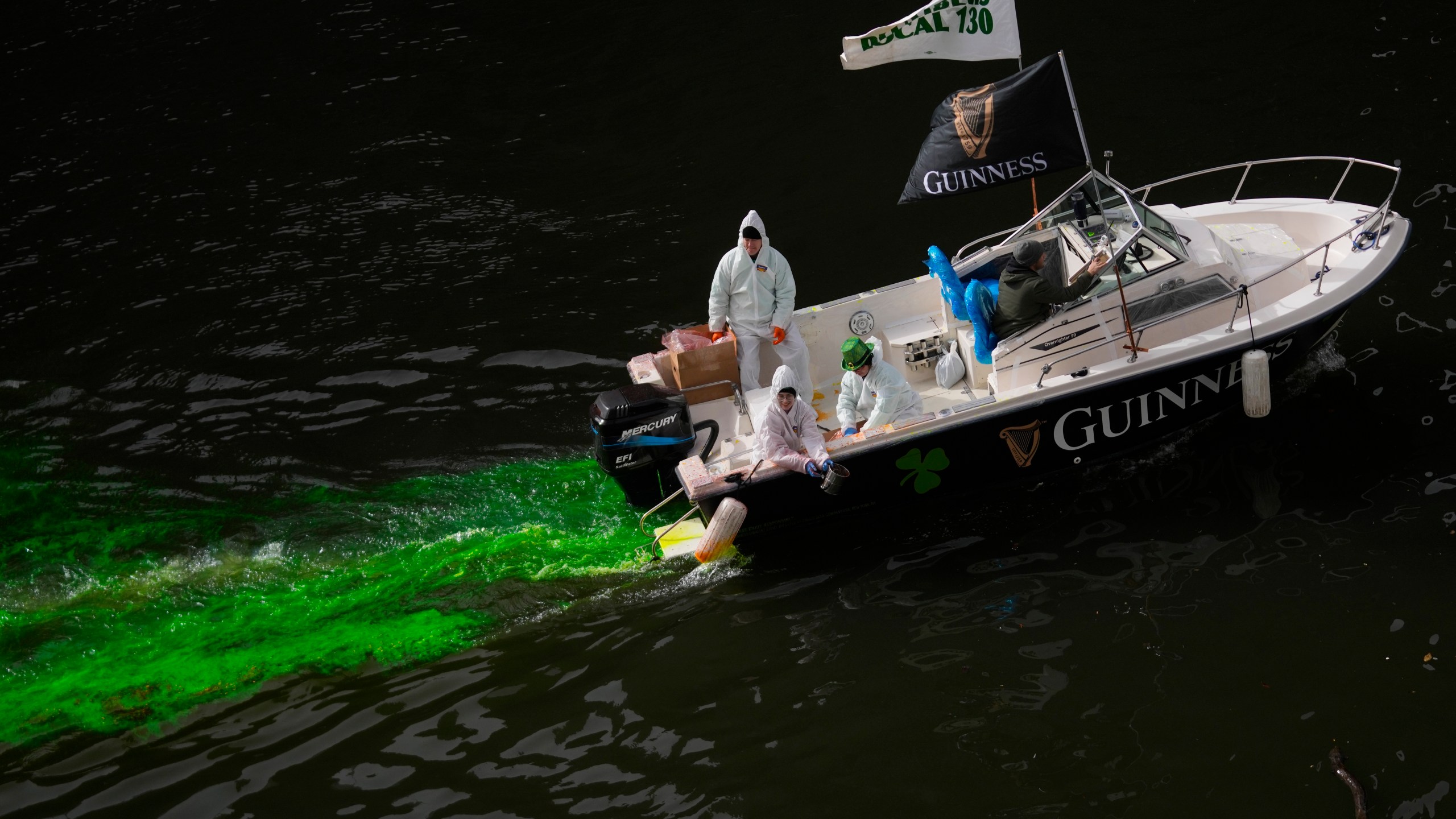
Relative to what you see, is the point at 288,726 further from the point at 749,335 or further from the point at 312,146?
the point at 312,146

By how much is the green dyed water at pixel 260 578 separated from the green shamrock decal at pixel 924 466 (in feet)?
6.73

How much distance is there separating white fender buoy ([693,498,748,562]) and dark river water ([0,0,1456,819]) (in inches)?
14.9

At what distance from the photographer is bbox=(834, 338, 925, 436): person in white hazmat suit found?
7691mm

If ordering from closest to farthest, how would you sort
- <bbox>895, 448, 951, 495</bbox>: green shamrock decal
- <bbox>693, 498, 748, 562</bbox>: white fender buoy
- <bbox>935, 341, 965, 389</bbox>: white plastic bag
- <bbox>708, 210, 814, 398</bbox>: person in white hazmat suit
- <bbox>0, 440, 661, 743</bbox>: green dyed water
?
<bbox>0, 440, 661, 743</bbox>: green dyed water < <bbox>693, 498, 748, 562</bbox>: white fender buoy < <bbox>895, 448, 951, 495</bbox>: green shamrock decal < <bbox>708, 210, 814, 398</bbox>: person in white hazmat suit < <bbox>935, 341, 965, 389</bbox>: white plastic bag

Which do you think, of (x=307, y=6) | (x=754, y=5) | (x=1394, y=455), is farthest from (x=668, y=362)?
(x=307, y=6)

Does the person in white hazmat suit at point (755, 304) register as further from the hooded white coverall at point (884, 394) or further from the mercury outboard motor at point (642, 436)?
the mercury outboard motor at point (642, 436)

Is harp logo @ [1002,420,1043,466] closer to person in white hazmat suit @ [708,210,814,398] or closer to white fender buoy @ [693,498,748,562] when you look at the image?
person in white hazmat suit @ [708,210,814,398]

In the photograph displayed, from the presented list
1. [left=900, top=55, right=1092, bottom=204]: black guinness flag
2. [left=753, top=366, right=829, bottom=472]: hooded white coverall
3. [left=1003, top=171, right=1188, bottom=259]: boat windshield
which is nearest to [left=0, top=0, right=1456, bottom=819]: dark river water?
[left=753, top=366, right=829, bottom=472]: hooded white coverall

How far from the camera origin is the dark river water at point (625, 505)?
20.9ft

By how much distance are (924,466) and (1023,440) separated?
73 centimetres

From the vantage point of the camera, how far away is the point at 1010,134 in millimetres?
7789

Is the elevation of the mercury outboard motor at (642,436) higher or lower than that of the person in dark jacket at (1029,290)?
lower

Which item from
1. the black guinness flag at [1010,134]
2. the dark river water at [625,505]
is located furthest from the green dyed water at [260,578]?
the black guinness flag at [1010,134]

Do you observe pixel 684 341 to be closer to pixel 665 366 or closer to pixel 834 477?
pixel 665 366
